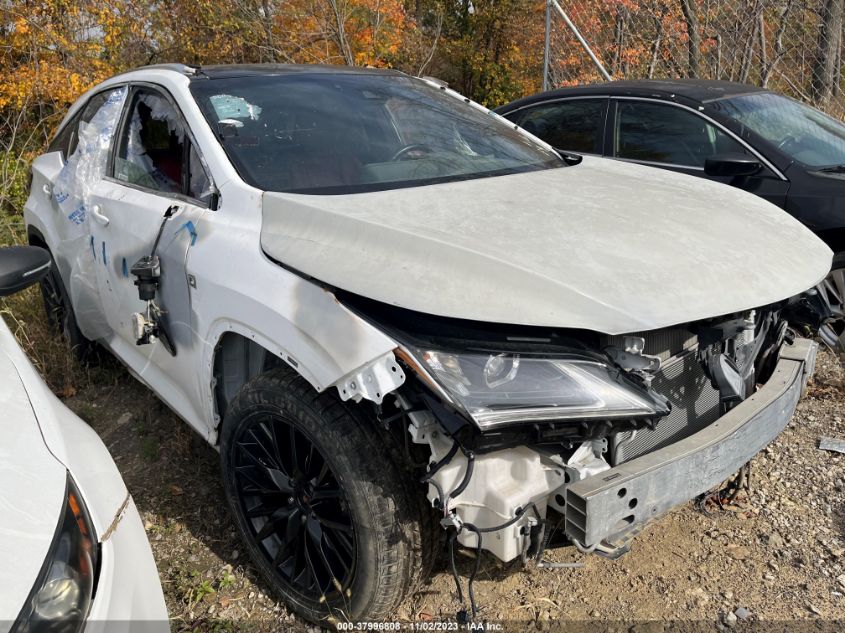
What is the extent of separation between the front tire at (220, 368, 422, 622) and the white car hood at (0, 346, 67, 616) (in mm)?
675

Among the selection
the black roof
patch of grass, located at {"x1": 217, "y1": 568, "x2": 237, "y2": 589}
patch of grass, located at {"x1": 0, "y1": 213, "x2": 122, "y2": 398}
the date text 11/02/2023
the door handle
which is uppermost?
the black roof

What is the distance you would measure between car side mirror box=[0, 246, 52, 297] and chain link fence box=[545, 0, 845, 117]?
286 inches

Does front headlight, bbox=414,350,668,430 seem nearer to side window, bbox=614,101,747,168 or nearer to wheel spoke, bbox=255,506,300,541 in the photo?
wheel spoke, bbox=255,506,300,541

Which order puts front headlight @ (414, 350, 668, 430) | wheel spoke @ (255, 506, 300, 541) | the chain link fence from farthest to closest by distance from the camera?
the chain link fence, wheel spoke @ (255, 506, 300, 541), front headlight @ (414, 350, 668, 430)

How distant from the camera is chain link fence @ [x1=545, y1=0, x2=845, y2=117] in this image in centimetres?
695

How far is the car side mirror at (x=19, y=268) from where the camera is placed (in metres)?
2.15

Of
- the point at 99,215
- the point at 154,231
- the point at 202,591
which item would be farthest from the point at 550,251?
the point at 99,215

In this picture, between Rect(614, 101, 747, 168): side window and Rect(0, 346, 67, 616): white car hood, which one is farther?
Rect(614, 101, 747, 168): side window

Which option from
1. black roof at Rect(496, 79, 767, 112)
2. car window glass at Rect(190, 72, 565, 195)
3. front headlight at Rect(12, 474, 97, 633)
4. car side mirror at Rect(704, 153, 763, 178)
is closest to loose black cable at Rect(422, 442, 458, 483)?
front headlight at Rect(12, 474, 97, 633)

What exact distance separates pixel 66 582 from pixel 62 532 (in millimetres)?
109

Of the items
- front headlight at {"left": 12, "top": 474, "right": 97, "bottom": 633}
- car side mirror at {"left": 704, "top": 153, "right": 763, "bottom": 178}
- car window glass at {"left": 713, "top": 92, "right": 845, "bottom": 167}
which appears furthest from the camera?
car window glass at {"left": 713, "top": 92, "right": 845, "bottom": 167}

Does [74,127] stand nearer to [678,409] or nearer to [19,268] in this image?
[19,268]

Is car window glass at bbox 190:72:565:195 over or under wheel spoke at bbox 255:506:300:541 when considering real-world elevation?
over

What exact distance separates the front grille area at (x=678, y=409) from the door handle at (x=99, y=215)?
8.03 ft
